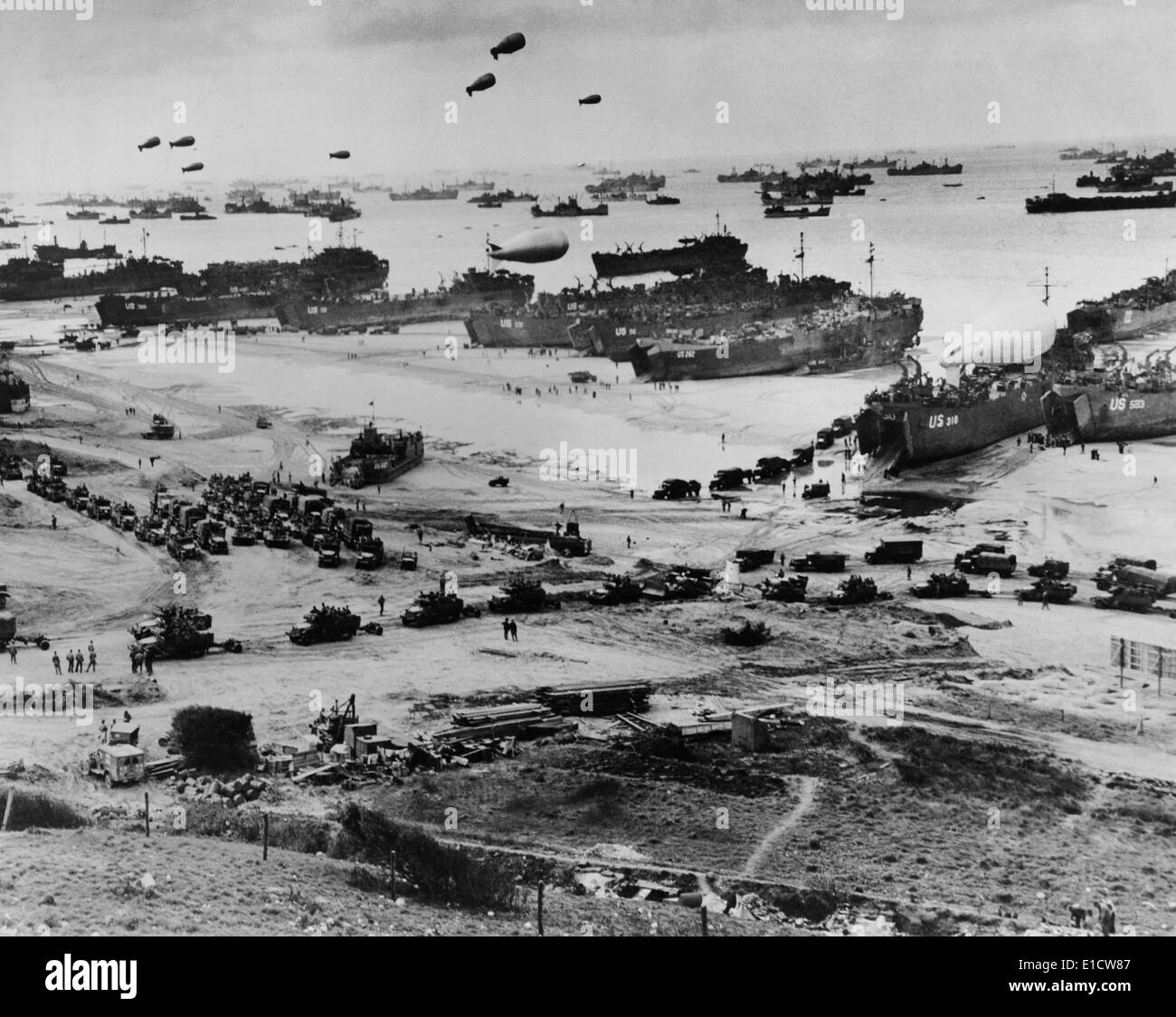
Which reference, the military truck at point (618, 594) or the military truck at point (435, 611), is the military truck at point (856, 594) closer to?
the military truck at point (618, 594)

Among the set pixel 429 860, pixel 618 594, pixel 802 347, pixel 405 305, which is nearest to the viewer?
pixel 429 860

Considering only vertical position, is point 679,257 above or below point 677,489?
above

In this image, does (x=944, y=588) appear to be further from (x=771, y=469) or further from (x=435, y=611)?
(x=435, y=611)

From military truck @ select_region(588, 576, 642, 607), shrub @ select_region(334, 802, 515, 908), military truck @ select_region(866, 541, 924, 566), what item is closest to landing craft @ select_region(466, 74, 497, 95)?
military truck @ select_region(588, 576, 642, 607)

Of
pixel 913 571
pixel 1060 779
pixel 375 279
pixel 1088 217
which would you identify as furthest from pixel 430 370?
pixel 1060 779

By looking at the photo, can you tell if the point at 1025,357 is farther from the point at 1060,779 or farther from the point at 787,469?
the point at 1060,779

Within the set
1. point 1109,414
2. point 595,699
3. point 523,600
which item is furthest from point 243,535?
point 1109,414

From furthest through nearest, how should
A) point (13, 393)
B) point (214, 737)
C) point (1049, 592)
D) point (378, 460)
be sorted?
A: point (13, 393)
point (378, 460)
point (1049, 592)
point (214, 737)

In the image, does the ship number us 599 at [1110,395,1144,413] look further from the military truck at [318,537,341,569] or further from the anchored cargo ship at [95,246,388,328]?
the anchored cargo ship at [95,246,388,328]
